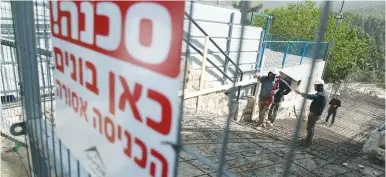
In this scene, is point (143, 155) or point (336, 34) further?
point (336, 34)

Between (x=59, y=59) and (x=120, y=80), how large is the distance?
523 millimetres

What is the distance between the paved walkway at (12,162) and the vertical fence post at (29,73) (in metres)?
0.59

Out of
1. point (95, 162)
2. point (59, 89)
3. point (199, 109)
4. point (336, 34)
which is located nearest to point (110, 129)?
point (95, 162)

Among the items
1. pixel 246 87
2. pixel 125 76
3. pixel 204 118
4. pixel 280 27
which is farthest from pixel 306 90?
pixel 280 27

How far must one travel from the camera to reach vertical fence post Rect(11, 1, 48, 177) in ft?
5.60

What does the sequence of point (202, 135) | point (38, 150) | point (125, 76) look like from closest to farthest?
point (125, 76) → point (38, 150) → point (202, 135)

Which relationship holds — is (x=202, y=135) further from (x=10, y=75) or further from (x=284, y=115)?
(x=284, y=115)

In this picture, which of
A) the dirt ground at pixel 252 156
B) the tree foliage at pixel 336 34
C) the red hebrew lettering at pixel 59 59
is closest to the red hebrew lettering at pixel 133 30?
the red hebrew lettering at pixel 59 59

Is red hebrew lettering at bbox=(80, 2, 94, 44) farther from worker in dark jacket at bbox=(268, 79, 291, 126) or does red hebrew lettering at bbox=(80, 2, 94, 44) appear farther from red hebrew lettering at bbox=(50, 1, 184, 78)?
worker in dark jacket at bbox=(268, 79, 291, 126)

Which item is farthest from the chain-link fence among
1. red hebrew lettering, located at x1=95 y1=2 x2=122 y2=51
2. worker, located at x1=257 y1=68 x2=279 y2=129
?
worker, located at x1=257 y1=68 x2=279 y2=129

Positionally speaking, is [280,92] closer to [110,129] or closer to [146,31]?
[110,129]

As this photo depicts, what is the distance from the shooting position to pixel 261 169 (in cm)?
399

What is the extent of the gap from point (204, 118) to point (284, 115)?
17.6 ft

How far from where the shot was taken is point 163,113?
0.83m
